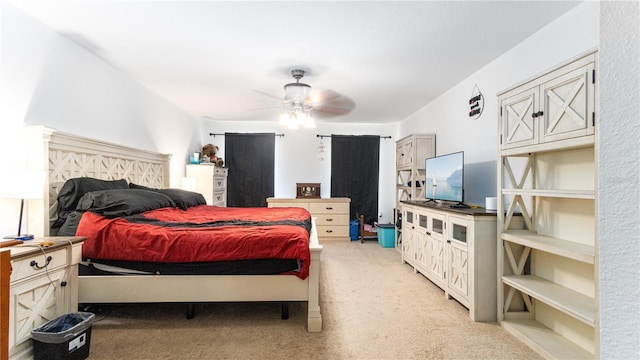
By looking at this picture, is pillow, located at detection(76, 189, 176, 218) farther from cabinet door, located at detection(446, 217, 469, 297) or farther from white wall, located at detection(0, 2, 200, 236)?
cabinet door, located at detection(446, 217, 469, 297)

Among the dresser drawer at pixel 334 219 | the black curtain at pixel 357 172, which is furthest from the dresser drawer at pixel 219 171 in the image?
the black curtain at pixel 357 172

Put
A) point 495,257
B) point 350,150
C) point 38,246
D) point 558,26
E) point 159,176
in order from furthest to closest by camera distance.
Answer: point 350,150 < point 159,176 < point 495,257 < point 558,26 < point 38,246

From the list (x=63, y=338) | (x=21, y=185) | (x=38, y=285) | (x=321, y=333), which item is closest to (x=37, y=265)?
(x=38, y=285)

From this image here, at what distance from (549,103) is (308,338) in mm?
2230

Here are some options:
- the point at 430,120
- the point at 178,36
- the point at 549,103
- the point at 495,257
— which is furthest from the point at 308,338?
the point at 430,120

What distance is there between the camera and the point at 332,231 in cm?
566

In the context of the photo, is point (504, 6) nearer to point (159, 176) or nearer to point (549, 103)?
point (549, 103)

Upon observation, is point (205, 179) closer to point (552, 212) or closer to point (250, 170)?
point (250, 170)

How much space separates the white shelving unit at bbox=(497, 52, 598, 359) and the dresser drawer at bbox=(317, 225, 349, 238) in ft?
11.0

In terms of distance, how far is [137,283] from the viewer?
225 centimetres

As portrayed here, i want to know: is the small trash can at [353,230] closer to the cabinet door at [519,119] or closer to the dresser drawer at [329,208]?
the dresser drawer at [329,208]

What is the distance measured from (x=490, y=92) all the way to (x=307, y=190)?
368 centimetres

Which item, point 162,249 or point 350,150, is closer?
point 162,249

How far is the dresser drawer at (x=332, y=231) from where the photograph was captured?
564 cm
